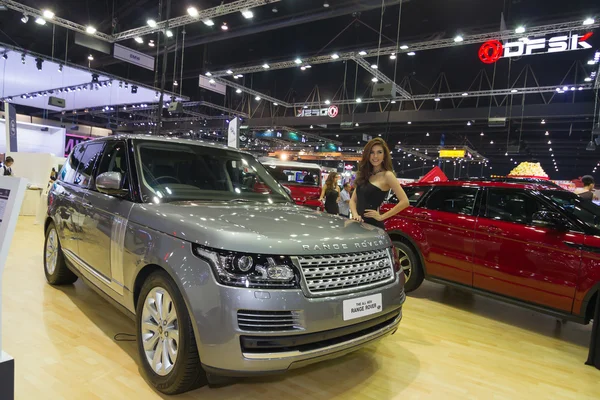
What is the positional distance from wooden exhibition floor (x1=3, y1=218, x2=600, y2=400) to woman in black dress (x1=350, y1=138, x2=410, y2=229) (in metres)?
1.10

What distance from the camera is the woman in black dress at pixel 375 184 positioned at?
3.45 meters

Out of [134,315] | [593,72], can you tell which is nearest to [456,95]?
[593,72]

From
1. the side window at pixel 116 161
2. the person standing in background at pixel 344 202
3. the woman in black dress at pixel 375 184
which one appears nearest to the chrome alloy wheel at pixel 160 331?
the side window at pixel 116 161

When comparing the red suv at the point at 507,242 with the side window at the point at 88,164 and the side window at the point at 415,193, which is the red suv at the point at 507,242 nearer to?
the side window at the point at 415,193

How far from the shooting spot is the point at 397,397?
2.36 m

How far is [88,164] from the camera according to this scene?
3438 millimetres

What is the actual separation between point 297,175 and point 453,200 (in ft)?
30.6

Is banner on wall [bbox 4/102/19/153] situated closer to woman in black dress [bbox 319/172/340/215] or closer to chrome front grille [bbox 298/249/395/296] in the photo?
woman in black dress [bbox 319/172/340/215]

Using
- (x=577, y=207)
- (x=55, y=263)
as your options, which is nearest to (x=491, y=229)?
(x=577, y=207)

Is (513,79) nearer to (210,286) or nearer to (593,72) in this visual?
(593,72)

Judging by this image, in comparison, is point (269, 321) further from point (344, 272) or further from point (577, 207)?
point (577, 207)

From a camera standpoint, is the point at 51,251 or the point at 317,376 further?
the point at 51,251

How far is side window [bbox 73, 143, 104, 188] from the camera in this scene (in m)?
3.31

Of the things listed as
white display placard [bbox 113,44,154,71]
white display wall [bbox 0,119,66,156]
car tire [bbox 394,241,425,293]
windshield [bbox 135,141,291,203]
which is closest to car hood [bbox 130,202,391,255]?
windshield [bbox 135,141,291,203]
